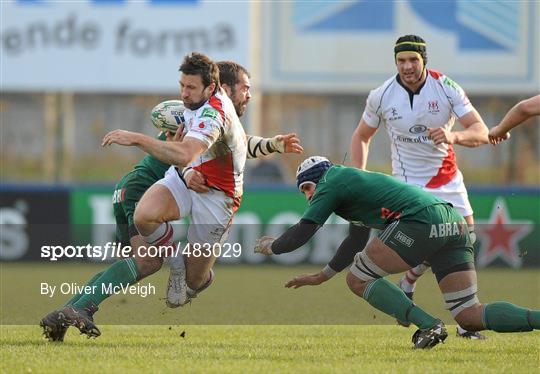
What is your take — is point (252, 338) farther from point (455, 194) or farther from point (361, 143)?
point (455, 194)

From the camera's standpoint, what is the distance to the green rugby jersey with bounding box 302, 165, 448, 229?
24.8 feet

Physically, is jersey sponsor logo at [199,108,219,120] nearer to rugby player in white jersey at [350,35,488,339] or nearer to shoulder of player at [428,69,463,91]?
rugby player in white jersey at [350,35,488,339]

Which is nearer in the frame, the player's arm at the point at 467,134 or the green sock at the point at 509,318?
the green sock at the point at 509,318

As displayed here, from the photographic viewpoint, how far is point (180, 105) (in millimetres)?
8789

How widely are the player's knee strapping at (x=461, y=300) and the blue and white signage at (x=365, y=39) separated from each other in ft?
47.9

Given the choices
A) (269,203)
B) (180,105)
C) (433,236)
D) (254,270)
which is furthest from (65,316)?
(269,203)

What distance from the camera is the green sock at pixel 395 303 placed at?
7.77 meters

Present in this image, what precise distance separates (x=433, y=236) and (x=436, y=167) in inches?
76.8

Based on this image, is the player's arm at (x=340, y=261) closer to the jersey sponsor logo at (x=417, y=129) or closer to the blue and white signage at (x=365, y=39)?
the jersey sponsor logo at (x=417, y=129)

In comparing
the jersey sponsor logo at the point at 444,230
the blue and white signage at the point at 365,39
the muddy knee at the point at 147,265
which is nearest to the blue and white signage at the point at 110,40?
the blue and white signage at the point at 365,39

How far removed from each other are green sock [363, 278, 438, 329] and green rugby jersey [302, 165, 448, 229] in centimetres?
41

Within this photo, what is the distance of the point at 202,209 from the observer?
856cm

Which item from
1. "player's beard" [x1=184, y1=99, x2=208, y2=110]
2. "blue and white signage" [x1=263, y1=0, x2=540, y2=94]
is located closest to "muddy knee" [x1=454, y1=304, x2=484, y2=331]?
"player's beard" [x1=184, y1=99, x2=208, y2=110]

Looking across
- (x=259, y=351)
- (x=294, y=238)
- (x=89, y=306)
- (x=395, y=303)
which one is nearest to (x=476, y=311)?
(x=395, y=303)
